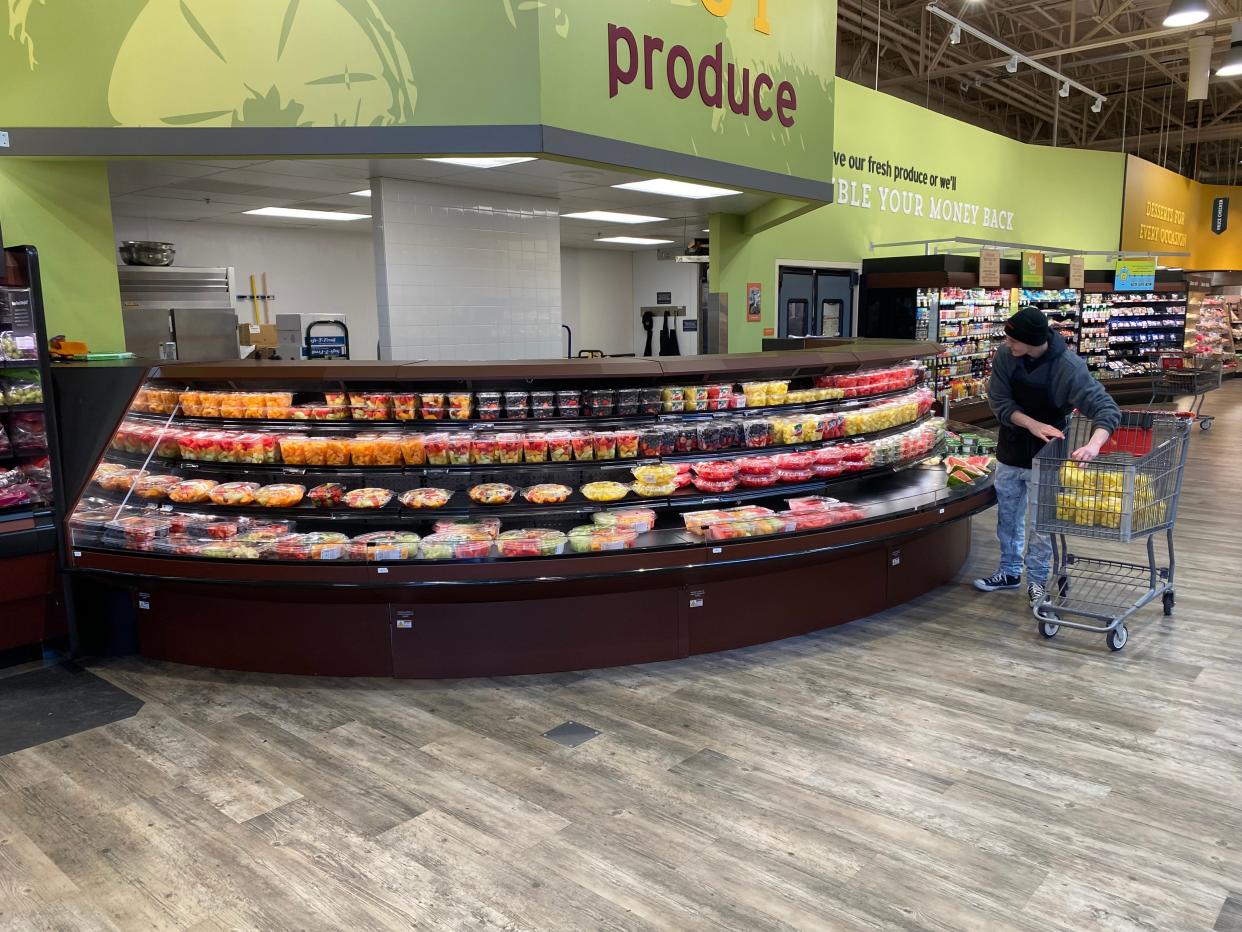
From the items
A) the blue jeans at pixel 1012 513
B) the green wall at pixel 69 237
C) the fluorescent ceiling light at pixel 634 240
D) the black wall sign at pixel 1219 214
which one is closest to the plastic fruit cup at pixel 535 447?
the blue jeans at pixel 1012 513

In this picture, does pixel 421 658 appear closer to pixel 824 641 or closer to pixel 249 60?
pixel 824 641

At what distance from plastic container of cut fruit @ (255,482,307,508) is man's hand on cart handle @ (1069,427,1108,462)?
397cm

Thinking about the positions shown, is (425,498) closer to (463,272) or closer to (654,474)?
(654,474)

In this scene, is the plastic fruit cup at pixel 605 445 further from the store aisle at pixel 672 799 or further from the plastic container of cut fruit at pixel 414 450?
the store aisle at pixel 672 799

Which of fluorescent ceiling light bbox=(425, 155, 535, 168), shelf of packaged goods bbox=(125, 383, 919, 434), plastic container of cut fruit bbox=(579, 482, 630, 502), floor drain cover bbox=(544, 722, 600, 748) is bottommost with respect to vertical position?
floor drain cover bbox=(544, 722, 600, 748)

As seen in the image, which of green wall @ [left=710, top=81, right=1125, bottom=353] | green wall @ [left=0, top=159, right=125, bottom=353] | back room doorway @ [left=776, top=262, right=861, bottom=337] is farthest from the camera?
back room doorway @ [left=776, top=262, right=861, bottom=337]

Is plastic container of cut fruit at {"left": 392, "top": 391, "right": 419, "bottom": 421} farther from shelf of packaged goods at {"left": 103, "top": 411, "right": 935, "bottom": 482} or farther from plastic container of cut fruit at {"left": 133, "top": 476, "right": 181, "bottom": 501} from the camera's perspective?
plastic container of cut fruit at {"left": 133, "top": 476, "right": 181, "bottom": 501}

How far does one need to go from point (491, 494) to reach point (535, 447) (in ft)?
1.06

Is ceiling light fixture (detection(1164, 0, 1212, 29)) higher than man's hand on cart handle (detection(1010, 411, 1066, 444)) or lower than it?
higher

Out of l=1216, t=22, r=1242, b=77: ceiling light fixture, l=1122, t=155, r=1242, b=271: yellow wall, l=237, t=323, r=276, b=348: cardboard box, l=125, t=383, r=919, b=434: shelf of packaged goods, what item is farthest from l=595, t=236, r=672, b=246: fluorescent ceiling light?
l=1122, t=155, r=1242, b=271: yellow wall

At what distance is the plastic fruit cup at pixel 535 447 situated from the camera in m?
4.18

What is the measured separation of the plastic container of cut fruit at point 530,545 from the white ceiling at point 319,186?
259 centimetres

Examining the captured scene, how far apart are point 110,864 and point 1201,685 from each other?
14.9 ft

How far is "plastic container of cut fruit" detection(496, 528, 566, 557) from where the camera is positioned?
3938mm
